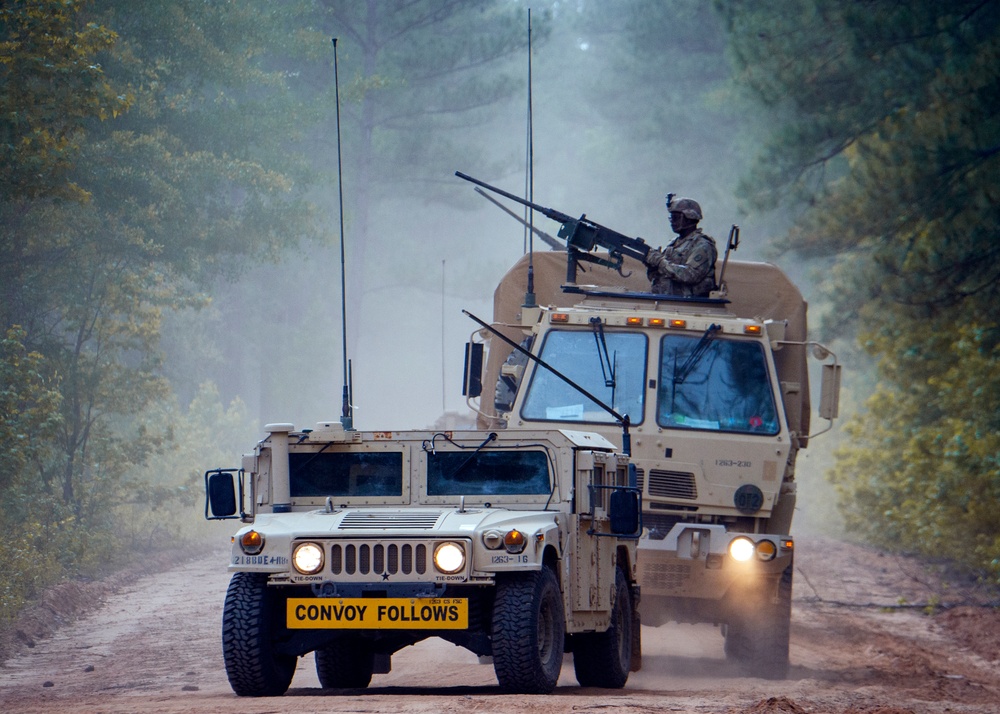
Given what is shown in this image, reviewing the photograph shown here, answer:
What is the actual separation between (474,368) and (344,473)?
3.52 metres

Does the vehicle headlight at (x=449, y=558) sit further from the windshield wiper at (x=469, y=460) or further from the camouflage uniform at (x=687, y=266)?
the camouflage uniform at (x=687, y=266)

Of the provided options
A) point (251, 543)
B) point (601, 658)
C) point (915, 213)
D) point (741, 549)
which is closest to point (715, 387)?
point (741, 549)

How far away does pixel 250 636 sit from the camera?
25.3ft

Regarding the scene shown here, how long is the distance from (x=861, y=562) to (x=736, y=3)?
10.5m

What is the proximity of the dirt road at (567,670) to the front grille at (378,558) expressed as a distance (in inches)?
27.1

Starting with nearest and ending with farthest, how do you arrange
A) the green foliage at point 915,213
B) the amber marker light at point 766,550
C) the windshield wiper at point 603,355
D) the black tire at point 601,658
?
1. the black tire at point 601,658
2. the amber marker light at point 766,550
3. the windshield wiper at point 603,355
4. the green foliage at point 915,213

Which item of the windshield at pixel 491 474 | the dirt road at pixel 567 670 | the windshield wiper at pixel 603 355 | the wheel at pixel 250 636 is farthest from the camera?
the windshield wiper at pixel 603 355

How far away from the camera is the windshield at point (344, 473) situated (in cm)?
859

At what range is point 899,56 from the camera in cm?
1872

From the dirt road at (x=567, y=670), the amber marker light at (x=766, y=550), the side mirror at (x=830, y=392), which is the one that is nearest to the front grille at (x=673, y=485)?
the amber marker light at (x=766, y=550)

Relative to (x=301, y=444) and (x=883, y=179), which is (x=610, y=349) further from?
(x=883, y=179)

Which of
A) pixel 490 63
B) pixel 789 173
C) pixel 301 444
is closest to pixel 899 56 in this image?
pixel 789 173

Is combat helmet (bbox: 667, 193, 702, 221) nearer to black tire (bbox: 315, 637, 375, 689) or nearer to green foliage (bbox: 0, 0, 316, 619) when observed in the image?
black tire (bbox: 315, 637, 375, 689)

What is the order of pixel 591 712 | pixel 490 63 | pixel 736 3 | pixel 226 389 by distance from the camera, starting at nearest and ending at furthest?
pixel 591 712 < pixel 736 3 < pixel 490 63 < pixel 226 389
